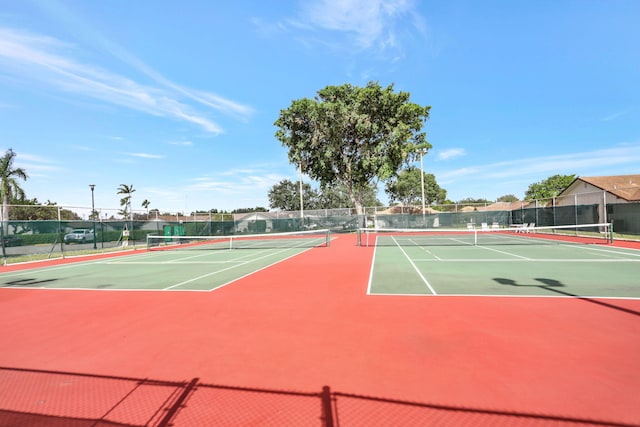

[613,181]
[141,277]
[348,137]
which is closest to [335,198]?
[348,137]

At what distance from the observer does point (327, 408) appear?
3426 millimetres

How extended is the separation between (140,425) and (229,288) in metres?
6.40

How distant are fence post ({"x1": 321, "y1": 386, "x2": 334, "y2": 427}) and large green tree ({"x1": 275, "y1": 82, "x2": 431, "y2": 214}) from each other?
33.6 m

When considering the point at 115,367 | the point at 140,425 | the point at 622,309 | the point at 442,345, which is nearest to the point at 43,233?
the point at 115,367

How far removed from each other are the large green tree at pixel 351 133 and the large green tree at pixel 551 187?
47.1m

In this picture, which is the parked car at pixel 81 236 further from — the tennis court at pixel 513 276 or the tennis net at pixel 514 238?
the tennis court at pixel 513 276

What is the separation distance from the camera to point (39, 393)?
3.91 m

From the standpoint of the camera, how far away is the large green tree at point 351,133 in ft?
119

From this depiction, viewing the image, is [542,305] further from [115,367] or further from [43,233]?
[43,233]

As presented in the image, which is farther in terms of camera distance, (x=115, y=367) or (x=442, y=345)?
(x=442, y=345)

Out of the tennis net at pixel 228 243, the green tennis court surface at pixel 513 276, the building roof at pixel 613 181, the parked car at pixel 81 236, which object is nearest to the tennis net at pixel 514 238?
the green tennis court surface at pixel 513 276

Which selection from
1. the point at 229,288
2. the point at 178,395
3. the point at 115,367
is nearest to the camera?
the point at 178,395

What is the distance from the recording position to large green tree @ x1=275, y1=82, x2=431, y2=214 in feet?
119

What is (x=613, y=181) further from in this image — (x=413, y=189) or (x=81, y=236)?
(x=81, y=236)
